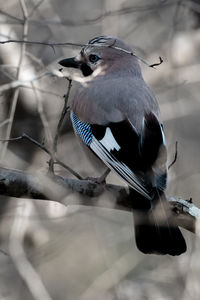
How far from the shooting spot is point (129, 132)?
398 cm

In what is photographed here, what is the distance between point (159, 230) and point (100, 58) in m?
1.72

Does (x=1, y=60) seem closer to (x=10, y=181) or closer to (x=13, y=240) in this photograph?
(x=13, y=240)

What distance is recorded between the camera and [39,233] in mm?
6324

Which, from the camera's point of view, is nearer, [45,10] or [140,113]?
[140,113]

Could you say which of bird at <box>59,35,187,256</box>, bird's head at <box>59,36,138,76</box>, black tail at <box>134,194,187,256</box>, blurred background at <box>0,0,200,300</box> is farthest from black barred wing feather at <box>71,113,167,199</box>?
blurred background at <box>0,0,200,300</box>

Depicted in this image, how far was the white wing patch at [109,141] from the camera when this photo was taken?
392 centimetres

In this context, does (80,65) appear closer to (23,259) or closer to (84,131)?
(84,131)

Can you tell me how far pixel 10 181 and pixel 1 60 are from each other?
305cm

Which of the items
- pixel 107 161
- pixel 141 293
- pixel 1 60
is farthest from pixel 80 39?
pixel 107 161

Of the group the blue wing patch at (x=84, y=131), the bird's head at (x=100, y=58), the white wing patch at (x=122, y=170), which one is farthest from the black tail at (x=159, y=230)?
the bird's head at (x=100, y=58)

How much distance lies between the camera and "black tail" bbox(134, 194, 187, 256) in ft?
12.3

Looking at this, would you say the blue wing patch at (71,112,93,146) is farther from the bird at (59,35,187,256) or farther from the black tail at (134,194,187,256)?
the black tail at (134,194,187,256)

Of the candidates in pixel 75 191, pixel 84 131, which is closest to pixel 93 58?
pixel 84 131

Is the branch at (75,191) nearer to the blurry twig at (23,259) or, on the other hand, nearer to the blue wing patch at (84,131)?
the blue wing patch at (84,131)
